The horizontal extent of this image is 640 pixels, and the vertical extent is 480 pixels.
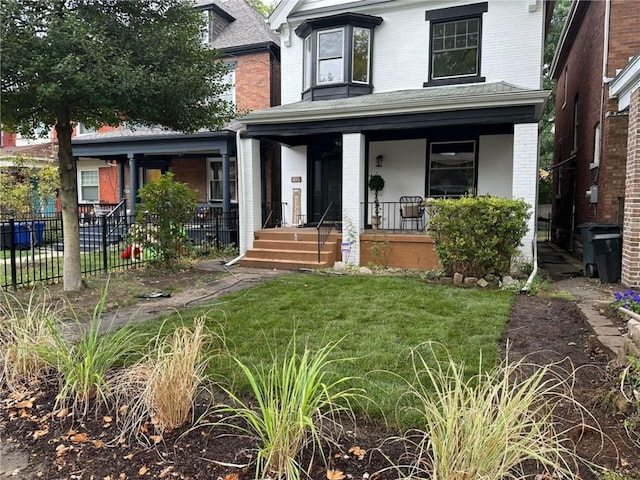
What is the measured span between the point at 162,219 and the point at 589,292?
766cm

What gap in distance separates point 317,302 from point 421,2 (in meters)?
8.42

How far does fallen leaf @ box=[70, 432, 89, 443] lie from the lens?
2.63 m

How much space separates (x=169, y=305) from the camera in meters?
6.21

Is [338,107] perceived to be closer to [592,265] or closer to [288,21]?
[288,21]

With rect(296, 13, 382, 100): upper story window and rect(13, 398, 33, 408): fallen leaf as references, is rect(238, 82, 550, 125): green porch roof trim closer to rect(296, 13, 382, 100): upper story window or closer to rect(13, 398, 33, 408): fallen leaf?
rect(296, 13, 382, 100): upper story window

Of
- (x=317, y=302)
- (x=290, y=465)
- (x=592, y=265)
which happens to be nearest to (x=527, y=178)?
(x=592, y=265)

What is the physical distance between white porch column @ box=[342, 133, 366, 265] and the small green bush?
219 cm

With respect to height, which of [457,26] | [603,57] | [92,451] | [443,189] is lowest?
Result: [92,451]

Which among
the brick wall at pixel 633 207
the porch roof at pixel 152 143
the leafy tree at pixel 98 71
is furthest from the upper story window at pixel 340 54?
the brick wall at pixel 633 207

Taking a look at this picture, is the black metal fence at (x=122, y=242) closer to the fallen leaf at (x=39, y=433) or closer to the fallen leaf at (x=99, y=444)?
the fallen leaf at (x=39, y=433)

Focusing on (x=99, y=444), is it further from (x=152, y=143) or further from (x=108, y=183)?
(x=108, y=183)

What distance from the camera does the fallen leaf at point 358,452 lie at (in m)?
2.41

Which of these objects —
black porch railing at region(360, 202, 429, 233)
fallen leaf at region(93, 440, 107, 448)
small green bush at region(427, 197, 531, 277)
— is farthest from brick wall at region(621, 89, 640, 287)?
fallen leaf at region(93, 440, 107, 448)

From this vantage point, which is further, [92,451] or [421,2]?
[421,2]
